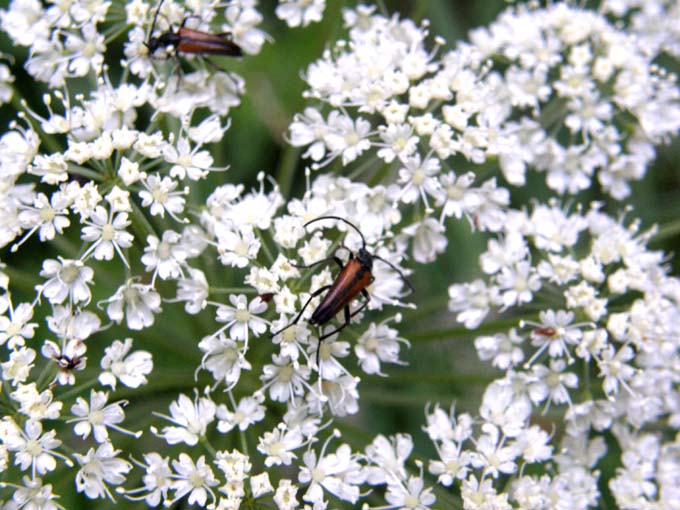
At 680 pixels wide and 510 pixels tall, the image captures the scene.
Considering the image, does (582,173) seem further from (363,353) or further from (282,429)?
(282,429)

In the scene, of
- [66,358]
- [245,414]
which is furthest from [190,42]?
[245,414]

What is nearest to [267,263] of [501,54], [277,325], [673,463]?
[277,325]

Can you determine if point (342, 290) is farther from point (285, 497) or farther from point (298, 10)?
point (298, 10)

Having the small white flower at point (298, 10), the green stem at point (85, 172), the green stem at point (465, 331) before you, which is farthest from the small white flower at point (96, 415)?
the small white flower at point (298, 10)

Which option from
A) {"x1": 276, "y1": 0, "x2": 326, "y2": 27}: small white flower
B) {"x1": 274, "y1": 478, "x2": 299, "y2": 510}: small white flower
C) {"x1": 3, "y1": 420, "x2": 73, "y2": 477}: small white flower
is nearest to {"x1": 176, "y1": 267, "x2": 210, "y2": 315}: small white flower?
{"x1": 3, "y1": 420, "x2": 73, "y2": 477}: small white flower

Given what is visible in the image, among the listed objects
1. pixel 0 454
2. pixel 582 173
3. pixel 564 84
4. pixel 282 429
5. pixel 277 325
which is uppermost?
pixel 564 84
